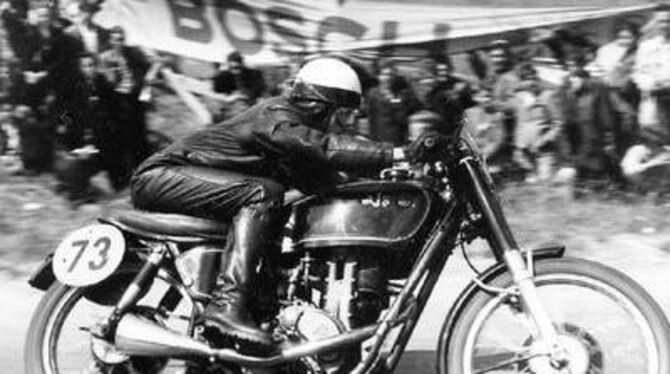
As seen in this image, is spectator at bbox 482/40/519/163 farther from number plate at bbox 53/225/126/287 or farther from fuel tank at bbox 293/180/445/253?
number plate at bbox 53/225/126/287

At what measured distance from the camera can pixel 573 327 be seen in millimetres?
4426

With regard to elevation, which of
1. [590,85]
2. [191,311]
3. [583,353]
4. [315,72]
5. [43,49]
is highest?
[43,49]

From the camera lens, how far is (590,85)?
7910mm

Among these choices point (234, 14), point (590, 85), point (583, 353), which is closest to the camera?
point (583, 353)

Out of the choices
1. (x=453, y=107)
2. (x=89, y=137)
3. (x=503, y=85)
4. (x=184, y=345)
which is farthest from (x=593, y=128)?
(x=184, y=345)

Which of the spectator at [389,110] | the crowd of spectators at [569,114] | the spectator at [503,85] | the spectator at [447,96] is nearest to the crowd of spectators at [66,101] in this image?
the spectator at [389,110]

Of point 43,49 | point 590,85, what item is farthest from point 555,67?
point 43,49

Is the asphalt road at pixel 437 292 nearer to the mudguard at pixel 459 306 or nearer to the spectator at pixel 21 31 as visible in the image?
the mudguard at pixel 459 306

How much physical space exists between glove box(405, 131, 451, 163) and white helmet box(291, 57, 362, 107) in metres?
0.32

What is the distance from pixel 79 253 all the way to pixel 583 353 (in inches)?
A: 77.5

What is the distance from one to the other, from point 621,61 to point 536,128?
74 centimetres

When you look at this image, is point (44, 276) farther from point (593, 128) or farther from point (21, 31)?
point (593, 128)

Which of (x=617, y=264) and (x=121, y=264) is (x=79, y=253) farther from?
(x=617, y=264)

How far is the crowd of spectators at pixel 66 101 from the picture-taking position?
797cm
